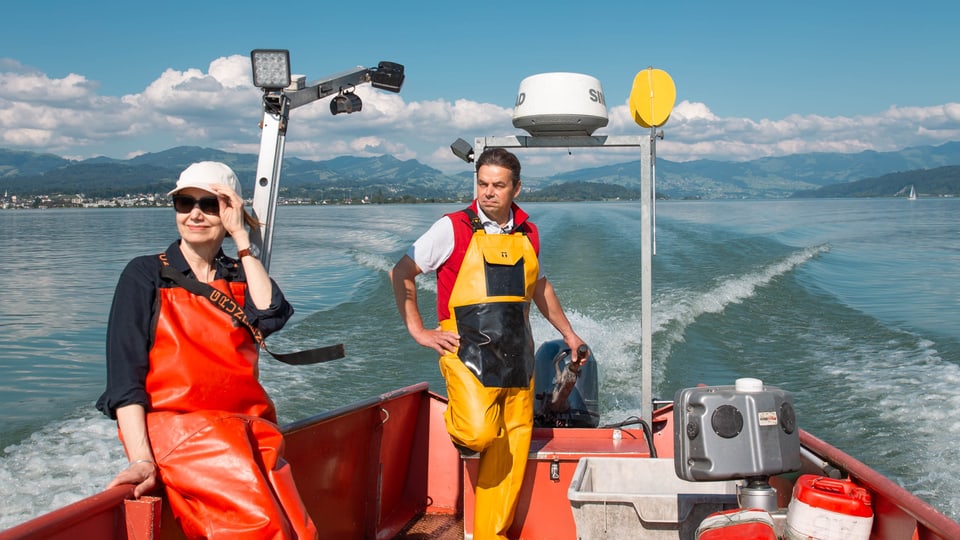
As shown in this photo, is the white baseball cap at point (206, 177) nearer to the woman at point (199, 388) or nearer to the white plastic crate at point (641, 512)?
the woman at point (199, 388)

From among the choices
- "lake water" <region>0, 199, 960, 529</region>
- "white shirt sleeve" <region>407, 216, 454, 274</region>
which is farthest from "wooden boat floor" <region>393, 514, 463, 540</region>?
"lake water" <region>0, 199, 960, 529</region>

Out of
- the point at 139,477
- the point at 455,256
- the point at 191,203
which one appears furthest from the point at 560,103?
the point at 139,477

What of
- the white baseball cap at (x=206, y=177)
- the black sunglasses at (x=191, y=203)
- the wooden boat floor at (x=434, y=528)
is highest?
the white baseball cap at (x=206, y=177)

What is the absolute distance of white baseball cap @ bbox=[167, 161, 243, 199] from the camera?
7.11 ft

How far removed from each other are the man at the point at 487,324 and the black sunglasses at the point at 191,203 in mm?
1016

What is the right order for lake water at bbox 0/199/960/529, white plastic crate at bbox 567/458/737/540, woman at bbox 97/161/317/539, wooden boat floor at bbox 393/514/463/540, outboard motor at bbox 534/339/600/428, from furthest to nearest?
lake water at bbox 0/199/960/529, outboard motor at bbox 534/339/600/428, wooden boat floor at bbox 393/514/463/540, white plastic crate at bbox 567/458/737/540, woman at bbox 97/161/317/539

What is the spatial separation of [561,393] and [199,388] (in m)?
2.65

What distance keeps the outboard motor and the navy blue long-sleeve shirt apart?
2.57 meters

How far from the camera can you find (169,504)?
2070 mm

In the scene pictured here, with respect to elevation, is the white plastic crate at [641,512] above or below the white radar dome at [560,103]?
below

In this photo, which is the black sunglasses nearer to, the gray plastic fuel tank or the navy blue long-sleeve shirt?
the navy blue long-sleeve shirt

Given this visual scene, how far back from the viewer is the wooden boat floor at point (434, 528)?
3883mm

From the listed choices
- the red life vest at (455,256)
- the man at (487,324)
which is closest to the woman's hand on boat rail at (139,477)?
the man at (487,324)

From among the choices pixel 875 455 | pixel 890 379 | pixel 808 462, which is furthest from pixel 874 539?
pixel 890 379
